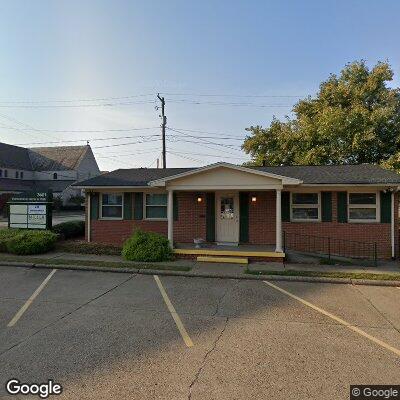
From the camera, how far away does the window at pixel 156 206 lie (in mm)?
14742

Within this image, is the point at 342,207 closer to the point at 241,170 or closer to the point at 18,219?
the point at 241,170

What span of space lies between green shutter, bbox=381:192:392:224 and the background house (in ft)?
138

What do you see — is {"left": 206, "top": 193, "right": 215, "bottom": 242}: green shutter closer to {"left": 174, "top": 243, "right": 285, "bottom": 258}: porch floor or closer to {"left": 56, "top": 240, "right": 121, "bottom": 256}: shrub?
{"left": 174, "top": 243, "right": 285, "bottom": 258}: porch floor

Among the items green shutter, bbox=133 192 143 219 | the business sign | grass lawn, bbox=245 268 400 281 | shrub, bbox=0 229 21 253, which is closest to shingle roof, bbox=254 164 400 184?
grass lawn, bbox=245 268 400 281

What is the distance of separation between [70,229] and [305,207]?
11.1 metres

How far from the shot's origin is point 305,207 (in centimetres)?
1359

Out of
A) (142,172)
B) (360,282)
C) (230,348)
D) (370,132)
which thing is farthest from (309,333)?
(370,132)

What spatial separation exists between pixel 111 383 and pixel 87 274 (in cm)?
659

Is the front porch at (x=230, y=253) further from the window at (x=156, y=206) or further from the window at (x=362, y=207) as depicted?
the window at (x=362, y=207)

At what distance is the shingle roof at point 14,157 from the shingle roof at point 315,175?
3774cm

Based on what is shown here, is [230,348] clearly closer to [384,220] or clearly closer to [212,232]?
[212,232]

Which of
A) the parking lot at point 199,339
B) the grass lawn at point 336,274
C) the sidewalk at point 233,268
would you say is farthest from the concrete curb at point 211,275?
the parking lot at point 199,339

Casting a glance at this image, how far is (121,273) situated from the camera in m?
10.4

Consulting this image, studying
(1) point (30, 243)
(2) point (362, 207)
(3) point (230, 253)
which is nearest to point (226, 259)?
(3) point (230, 253)
